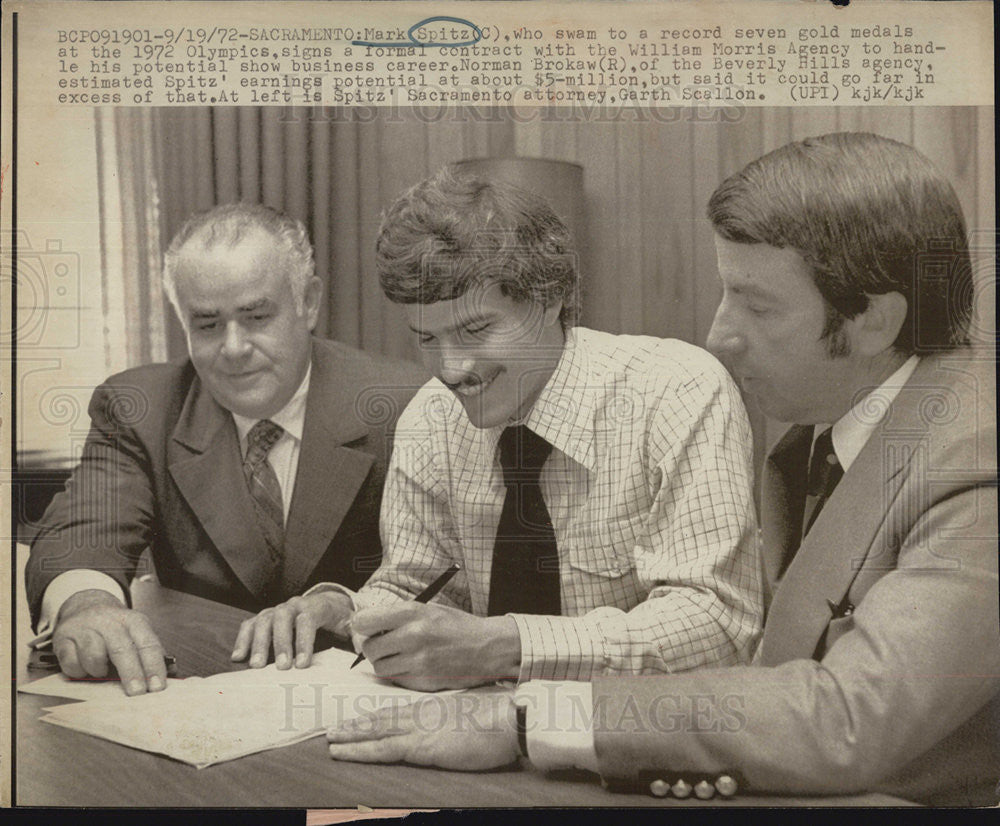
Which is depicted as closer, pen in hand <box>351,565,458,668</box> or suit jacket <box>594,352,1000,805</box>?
suit jacket <box>594,352,1000,805</box>

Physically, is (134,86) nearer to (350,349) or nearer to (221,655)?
(350,349)

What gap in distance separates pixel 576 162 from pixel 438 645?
117 centimetres

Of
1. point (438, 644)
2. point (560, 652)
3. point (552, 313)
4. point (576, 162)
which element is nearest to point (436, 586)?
point (438, 644)

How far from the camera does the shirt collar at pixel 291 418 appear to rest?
9.04 feet

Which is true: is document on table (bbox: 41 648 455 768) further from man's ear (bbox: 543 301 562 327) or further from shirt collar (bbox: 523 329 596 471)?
man's ear (bbox: 543 301 562 327)

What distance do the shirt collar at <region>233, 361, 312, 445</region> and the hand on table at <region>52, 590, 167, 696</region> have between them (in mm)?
498

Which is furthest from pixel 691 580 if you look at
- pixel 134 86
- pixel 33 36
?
pixel 33 36

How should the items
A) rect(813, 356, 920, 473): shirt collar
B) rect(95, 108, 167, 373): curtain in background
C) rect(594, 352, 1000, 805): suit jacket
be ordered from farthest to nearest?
rect(95, 108, 167, 373): curtain in background → rect(813, 356, 920, 473): shirt collar → rect(594, 352, 1000, 805): suit jacket

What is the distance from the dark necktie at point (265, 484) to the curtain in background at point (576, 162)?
0.28 meters

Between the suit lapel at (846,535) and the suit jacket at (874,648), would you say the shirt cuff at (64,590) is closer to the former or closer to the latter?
the suit jacket at (874,648)

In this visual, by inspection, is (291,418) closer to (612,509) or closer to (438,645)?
(438,645)

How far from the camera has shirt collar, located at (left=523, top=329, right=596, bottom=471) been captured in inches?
105

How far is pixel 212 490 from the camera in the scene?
9.02ft

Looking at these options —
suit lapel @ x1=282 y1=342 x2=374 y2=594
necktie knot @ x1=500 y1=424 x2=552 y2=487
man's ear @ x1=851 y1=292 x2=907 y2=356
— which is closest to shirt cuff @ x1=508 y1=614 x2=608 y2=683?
necktie knot @ x1=500 y1=424 x2=552 y2=487
